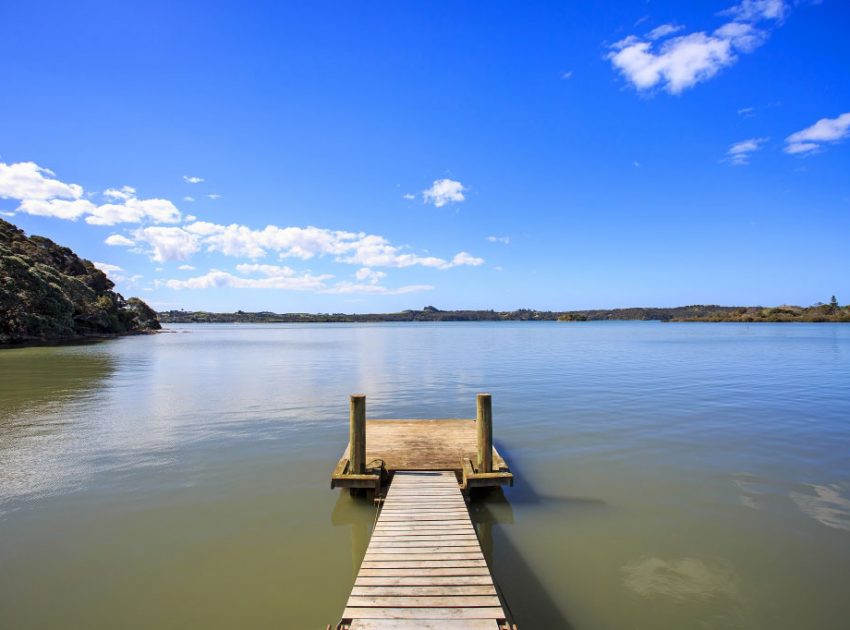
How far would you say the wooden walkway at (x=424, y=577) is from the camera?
16.6ft

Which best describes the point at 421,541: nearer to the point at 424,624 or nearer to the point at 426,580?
the point at 426,580

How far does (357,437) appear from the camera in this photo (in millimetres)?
9953

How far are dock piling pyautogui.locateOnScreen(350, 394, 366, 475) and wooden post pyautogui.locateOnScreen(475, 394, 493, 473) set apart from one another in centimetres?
256

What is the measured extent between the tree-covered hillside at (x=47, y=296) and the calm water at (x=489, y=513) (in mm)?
48257

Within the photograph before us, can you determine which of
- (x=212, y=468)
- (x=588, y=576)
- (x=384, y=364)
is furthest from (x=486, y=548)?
(x=384, y=364)

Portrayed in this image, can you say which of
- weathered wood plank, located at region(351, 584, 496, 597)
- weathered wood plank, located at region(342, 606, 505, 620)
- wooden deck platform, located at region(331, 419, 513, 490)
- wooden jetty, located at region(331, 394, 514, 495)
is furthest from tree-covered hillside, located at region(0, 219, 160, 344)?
weathered wood plank, located at region(342, 606, 505, 620)

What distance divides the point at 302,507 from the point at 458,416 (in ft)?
32.6

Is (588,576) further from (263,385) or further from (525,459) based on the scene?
(263,385)

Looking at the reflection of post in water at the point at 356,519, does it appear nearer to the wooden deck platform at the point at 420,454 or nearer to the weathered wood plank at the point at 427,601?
the wooden deck platform at the point at 420,454

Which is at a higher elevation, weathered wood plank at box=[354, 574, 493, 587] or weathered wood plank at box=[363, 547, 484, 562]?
weathered wood plank at box=[354, 574, 493, 587]

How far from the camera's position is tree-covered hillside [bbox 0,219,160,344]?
5653 centimetres

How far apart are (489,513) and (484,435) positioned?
5.35 feet

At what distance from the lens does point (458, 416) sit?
62.4 ft

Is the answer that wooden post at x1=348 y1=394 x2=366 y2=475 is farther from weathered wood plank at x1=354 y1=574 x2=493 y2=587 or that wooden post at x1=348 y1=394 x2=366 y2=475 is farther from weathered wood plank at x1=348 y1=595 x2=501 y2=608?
weathered wood plank at x1=348 y1=595 x2=501 y2=608
